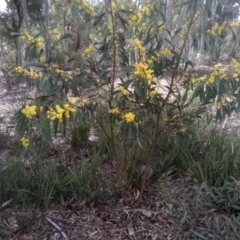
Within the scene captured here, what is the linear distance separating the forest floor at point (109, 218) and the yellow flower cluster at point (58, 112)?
0.84m

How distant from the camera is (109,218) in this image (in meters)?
2.47

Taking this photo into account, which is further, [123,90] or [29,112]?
[123,90]

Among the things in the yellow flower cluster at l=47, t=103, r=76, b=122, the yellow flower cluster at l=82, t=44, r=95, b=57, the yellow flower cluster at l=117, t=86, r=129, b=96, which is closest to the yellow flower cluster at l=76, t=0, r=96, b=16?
the yellow flower cluster at l=82, t=44, r=95, b=57

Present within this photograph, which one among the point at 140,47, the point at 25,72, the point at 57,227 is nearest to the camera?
the point at 25,72

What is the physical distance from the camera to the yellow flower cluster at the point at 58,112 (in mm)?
1756

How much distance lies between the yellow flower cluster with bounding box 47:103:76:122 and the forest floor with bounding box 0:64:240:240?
840mm

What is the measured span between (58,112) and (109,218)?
1.05 meters

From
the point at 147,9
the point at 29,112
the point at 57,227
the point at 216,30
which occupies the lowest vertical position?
the point at 57,227

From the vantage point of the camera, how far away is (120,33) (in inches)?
81.7

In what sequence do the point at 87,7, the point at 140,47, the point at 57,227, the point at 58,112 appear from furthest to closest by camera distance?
the point at 57,227, the point at 87,7, the point at 140,47, the point at 58,112

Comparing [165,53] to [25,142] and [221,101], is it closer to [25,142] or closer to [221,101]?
[221,101]

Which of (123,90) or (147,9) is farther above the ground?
(147,9)

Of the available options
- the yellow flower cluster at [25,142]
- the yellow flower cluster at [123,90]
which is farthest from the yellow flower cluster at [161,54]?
the yellow flower cluster at [25,142]

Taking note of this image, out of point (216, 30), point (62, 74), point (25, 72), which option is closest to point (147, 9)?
point (216, 30)
